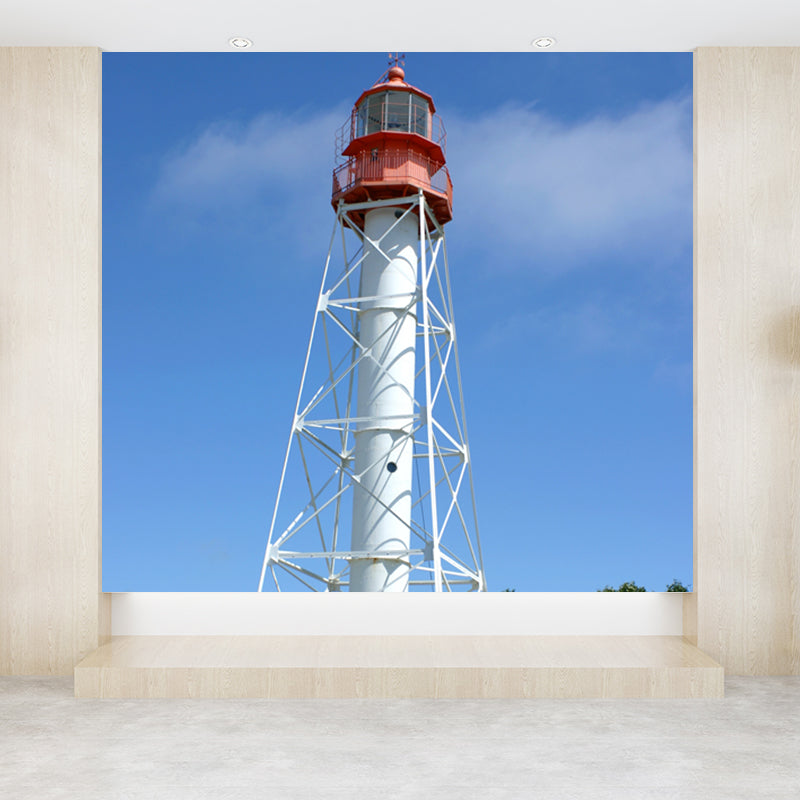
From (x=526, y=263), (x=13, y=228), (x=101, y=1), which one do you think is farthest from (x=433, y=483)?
(x=101, y=1)

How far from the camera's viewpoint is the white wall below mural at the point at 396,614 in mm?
4070

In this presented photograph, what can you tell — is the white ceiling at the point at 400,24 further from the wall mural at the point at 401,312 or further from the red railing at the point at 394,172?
the red railing at the point at 394,172

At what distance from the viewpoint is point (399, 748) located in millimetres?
2746

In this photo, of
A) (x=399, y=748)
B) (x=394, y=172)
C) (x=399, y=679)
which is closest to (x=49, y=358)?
(x=399, y=679)

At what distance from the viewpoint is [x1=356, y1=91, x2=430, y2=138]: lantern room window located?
5.57m

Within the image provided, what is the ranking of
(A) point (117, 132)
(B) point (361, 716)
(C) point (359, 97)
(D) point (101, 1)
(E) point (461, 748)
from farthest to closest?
1. (A) point (117, 132)
2. (C) point (359, 97)
3. (D) point (101, 1)
4. (B) point (361, 716)
5. (E) point (461, 748)

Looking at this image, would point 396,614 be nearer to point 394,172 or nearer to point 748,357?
point 748,357

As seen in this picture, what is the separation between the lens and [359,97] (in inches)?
220

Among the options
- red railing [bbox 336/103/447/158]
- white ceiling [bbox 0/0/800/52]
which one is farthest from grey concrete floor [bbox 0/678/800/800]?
red railing [bbox 336/103/447/158]

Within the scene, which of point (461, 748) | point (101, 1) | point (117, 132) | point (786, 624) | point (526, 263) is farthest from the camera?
point (526, 263)

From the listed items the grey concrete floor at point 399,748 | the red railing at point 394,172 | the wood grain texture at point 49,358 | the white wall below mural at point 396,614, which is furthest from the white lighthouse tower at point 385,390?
the grey concrete floor at point 399,748

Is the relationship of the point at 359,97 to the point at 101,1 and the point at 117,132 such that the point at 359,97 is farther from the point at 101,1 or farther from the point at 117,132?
the point at 101,1

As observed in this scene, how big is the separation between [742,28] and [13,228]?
3416mm

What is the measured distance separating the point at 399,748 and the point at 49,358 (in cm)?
236
